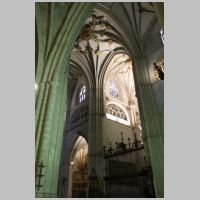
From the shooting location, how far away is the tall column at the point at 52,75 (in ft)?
22.8

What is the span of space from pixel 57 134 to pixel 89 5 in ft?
20.9

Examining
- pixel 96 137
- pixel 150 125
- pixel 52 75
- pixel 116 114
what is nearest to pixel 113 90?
pixel 116 114

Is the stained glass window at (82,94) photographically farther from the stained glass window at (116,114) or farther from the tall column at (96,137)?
the stained glass window at (116,114)

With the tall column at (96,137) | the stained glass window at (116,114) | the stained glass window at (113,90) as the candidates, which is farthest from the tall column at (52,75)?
the stained glass window at (113,90)

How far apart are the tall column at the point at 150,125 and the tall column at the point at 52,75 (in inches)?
194

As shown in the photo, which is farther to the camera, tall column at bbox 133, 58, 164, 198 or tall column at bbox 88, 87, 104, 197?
tall column at bbox 88, 87, 104, 197

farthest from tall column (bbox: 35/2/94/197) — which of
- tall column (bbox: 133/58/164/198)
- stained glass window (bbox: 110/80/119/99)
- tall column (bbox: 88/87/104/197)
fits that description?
stained glass window (bbox: 110/80/119/99)

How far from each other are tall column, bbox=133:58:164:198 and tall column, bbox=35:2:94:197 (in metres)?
4.92

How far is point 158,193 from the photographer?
9086 mm

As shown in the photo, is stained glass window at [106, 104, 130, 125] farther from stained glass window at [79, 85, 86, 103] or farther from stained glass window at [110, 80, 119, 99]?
stained glass window at [79, 85, 86, 103]

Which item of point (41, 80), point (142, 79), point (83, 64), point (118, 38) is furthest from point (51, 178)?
point (83, 64)

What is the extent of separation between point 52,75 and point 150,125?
6079 mm

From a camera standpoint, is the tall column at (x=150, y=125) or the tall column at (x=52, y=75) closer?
the tall column at (x=52, y=75)

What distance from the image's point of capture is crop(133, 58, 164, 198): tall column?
377 inches
